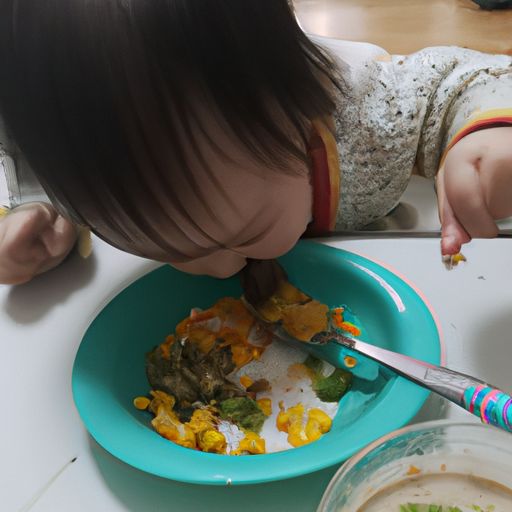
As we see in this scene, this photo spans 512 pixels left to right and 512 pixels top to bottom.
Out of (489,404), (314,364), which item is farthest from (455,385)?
(314,364)

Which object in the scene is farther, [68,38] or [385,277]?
[385,277]

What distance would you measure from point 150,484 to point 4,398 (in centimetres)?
16

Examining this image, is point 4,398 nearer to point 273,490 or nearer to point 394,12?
point 273,490

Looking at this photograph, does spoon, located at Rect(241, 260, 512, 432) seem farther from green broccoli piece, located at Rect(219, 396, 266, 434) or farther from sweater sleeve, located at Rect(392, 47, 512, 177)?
sweater sleeve, located at Rect(392, 47, 512, 177)

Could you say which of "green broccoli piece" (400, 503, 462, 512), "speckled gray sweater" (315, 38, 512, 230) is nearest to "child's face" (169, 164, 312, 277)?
"speckled gray sweater" (315, 38, 512, 230)

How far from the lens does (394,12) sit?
1106mm

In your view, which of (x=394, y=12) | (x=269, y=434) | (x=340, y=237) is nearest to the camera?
(x=269, y=434)

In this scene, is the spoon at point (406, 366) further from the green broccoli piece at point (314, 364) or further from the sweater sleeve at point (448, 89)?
the sweater sleeve at point (448, 89)

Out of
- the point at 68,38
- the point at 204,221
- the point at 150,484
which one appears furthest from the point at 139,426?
the point at 68,38

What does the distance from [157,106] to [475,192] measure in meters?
0.24

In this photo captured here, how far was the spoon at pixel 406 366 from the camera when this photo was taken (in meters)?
0.35

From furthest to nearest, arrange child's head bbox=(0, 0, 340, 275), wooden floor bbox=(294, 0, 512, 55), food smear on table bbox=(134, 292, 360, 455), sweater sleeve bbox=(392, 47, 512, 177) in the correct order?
wooden floor bbox=(294, 0, 512, 55)
sweater sleeve bbox=(392, 47, 512, 177)
food smear on table bbox=(134, 292, 360, 455)
child's head bbox=(0, 0, 340, 275)

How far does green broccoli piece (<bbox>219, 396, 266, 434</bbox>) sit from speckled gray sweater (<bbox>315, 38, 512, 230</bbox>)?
0.87 ft

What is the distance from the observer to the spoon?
354 mm
